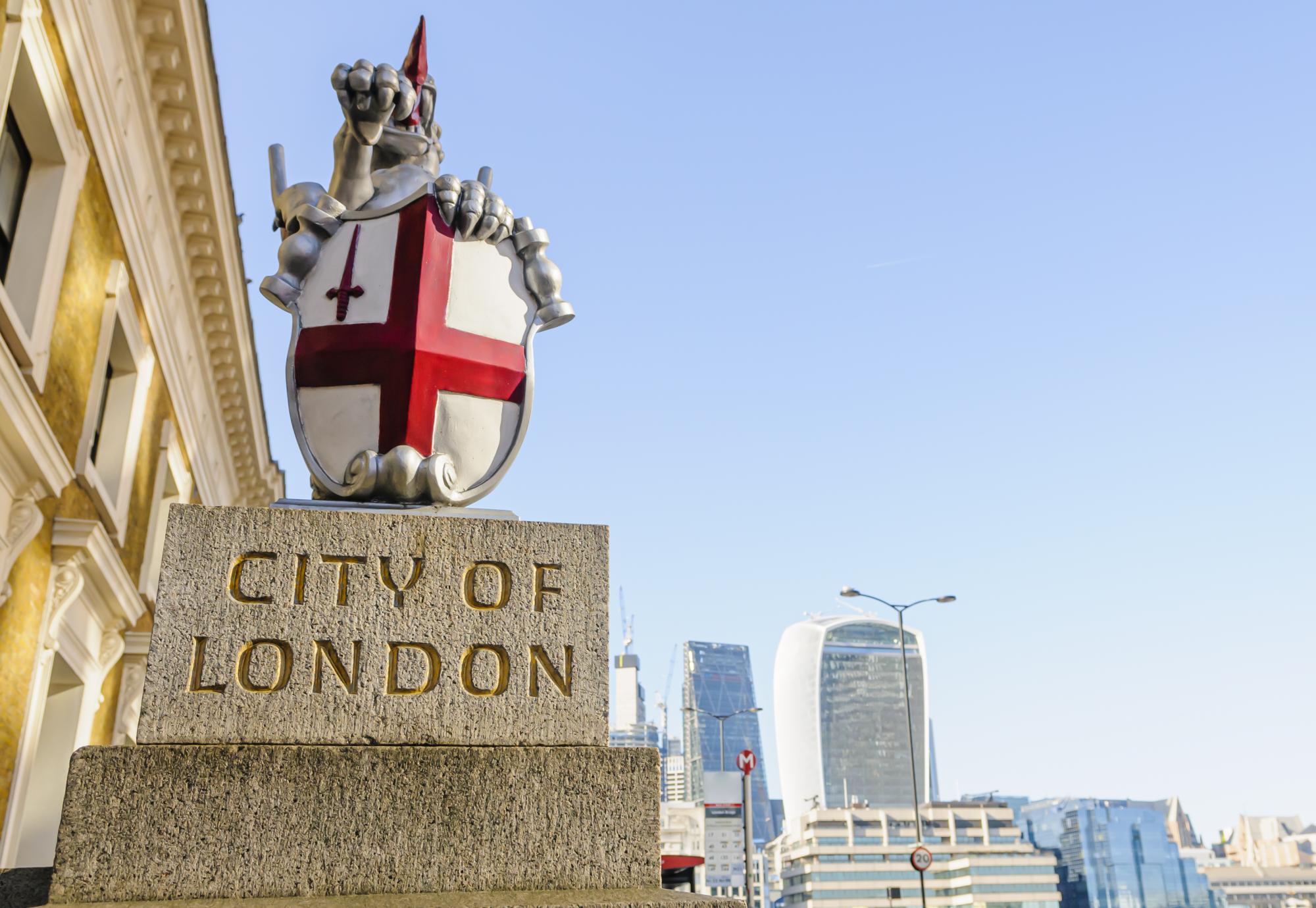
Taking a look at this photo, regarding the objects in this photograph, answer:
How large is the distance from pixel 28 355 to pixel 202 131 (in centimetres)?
618

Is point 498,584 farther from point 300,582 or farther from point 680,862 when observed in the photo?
point 680,862

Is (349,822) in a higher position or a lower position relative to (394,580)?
lower

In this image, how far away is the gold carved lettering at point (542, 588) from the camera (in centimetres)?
376

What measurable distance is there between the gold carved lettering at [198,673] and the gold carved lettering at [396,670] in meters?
0.51

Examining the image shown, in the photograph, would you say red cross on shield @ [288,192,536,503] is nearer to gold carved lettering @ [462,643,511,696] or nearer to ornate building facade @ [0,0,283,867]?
gold carved lettering @ [462,643,511,696]

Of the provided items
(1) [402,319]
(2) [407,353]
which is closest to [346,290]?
(1) [402,319]

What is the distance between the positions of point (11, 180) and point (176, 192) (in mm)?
5430

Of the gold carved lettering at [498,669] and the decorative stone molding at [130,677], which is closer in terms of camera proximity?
the gold carved lettering at [498,669]

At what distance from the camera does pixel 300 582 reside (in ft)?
11.8

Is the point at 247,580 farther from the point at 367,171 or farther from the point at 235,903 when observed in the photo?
the point at 367,171

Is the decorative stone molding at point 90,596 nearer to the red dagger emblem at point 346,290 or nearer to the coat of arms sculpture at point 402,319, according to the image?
the coat of arms sculpture at point 402,319

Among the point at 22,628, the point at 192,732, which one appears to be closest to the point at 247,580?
the point at 192,732

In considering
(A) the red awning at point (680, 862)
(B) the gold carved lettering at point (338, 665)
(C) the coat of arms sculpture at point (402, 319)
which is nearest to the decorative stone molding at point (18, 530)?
(C) the coat of arms sculpture at point (402, 319)

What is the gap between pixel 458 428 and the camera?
4.43 meters
